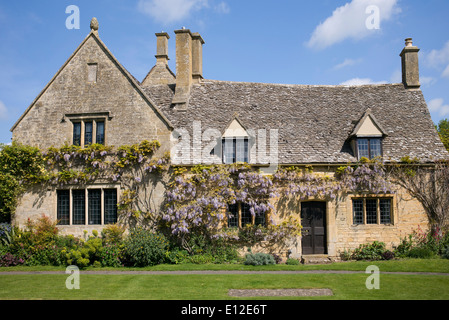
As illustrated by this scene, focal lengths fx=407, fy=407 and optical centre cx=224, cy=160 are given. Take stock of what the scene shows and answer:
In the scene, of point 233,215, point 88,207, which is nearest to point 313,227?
point 233,215

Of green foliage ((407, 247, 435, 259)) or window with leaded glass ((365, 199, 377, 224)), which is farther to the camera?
window with leaded glass ((365, 199, 377, 224))

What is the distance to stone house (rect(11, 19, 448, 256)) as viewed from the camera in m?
17.9

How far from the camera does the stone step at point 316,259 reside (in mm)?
16969

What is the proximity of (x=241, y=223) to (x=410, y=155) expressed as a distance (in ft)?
26.9

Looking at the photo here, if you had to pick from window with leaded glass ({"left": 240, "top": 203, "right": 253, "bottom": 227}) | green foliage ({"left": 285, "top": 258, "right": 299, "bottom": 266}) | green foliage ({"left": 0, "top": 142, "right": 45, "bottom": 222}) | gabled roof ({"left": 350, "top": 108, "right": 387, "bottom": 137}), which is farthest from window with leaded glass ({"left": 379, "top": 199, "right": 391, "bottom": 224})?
green foliage ({"left": 0, "top": 142, "right": 45, "bottom": 222})

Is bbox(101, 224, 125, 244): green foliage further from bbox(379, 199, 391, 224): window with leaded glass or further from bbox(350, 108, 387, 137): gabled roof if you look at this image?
bbox(379, 199, 391, 224): window with leaded glass

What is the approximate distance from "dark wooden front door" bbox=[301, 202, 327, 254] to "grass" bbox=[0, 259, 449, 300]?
2980mm

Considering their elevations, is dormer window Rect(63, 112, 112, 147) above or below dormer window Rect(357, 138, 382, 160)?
above

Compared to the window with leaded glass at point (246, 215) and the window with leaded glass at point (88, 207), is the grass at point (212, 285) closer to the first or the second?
the window with leaded glass at point (246, 215)

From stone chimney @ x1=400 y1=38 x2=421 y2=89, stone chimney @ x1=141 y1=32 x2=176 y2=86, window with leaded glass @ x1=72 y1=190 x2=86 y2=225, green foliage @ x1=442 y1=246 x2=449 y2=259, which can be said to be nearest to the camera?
green foliage @ x1=442 y1=246 x2=449 y2=259

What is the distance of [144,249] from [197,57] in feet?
37.0

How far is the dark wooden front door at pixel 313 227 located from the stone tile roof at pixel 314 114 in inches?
82.2

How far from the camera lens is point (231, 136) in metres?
18.3
